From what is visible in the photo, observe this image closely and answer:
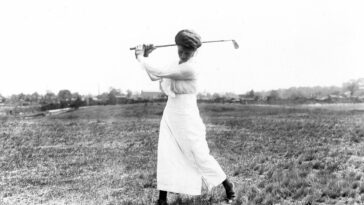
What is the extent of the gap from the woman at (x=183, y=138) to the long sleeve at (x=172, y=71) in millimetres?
12

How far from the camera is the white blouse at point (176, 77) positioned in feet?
13.4

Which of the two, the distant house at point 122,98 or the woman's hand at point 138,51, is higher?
the woman's hand at point 138,51

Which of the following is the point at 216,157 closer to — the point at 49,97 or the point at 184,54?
the point at 184,54

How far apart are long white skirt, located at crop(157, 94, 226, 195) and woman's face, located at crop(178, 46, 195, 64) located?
41 centimetres

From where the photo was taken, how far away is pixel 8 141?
10523 mm

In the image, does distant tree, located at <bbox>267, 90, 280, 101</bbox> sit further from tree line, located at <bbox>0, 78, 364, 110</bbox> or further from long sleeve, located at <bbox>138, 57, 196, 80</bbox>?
long sleeve, located at <bbox>138, 57, 196, 80</bbox>

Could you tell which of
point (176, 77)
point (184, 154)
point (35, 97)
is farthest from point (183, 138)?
point (35, 97)

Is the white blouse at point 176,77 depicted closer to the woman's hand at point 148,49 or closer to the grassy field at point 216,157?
the woman's hand at point 148,49

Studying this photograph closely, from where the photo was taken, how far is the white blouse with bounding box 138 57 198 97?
4.09 metres

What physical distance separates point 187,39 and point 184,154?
51.5 inches

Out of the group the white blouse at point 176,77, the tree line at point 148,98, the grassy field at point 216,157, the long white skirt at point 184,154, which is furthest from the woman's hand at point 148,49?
the tree line at point 148,98

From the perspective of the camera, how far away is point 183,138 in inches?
168

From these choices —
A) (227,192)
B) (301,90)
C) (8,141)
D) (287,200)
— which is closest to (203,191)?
(227,192)

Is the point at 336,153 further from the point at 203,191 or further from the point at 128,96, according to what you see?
the point at 128,96
